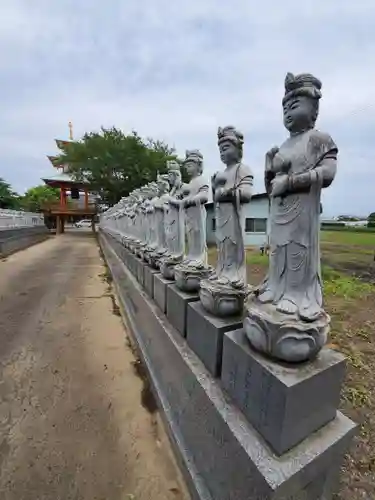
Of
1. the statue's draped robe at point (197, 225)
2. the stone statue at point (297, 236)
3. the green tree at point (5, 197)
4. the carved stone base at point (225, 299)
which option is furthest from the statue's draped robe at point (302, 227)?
the green tree at point (5, 197)

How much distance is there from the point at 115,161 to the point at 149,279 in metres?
18.1

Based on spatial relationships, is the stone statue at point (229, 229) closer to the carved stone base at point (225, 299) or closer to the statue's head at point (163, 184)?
the carved stone base at point (225, 299)

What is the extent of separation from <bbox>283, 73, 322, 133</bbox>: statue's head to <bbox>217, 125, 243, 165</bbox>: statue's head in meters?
0.55

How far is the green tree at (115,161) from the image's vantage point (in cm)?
1983

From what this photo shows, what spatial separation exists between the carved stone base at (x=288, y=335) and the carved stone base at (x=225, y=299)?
455 millimetres

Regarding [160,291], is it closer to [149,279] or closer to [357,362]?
[149,279]

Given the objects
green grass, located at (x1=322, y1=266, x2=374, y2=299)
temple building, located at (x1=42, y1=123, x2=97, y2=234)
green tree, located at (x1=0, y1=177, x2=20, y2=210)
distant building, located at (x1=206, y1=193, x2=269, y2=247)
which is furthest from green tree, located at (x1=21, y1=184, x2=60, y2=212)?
green grass, located at (x1=322, y1=266, x2=374, y2=299)

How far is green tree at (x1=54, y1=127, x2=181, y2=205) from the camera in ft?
65.1

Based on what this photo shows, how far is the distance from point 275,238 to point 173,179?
2.21 m

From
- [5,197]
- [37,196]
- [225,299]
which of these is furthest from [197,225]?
[37,196]

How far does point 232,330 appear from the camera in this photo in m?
1.67

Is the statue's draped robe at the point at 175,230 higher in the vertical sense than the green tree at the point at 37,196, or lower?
lower

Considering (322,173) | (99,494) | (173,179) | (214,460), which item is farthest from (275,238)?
(173,179)

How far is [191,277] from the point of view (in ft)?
7.68
